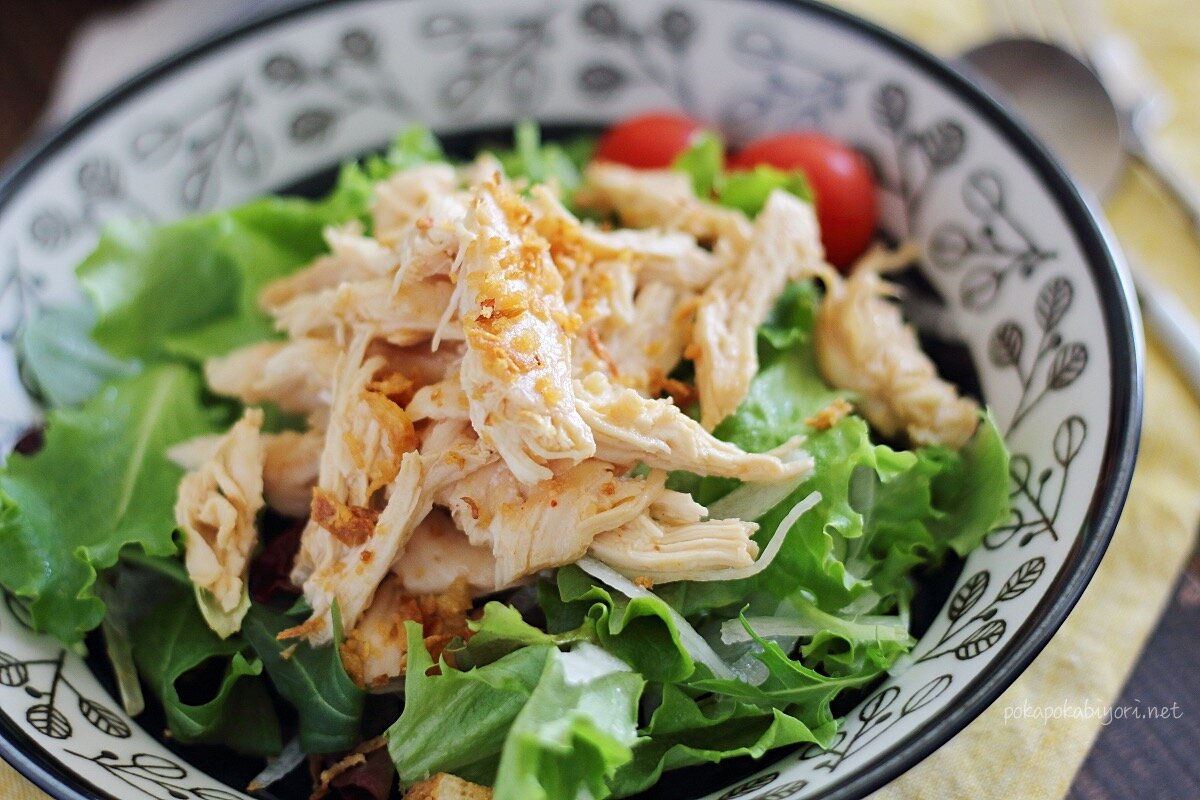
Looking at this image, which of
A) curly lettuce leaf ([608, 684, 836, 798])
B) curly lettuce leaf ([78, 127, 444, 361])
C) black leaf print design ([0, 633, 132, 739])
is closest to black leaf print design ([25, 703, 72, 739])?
black leaf print design ([0, 633, 132, 739])

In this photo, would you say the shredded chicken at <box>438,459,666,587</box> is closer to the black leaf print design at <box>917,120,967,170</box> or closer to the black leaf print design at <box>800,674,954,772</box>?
the black leaf print design at <box>800,674,954,772</box>

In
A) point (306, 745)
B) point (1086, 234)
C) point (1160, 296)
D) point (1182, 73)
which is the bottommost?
point (306, 745)

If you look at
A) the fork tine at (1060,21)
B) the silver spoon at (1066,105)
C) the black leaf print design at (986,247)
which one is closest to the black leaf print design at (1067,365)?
the black leaf print design at (986,247)

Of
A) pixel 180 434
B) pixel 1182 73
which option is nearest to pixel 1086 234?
pixel 1182 73

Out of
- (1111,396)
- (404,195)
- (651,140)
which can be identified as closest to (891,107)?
(651,140)

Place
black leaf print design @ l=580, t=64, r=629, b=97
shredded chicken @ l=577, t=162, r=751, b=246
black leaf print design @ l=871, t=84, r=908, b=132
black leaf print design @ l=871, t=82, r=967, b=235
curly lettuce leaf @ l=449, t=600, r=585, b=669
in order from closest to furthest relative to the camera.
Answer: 1. curly lettuce leaf @ l=449, t=600, r=585, b=669
2. shredded chicken @ l=577, t=162, r=751, b=246
3. black leaf print design @ l=871, t=82, r=967, b=235
4. black leaf print design @ l=871, t=84, r=908, b=132
5. black leaf print design @ l=580, t=64, r=629, b=97

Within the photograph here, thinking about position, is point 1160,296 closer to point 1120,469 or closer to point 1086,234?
point 1086,234
